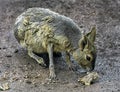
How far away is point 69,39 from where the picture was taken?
7898 millimetres

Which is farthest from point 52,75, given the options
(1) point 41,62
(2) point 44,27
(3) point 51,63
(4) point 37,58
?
(2) point 44,27

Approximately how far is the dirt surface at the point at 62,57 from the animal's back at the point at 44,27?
448 mm

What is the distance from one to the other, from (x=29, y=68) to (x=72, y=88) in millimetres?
1004

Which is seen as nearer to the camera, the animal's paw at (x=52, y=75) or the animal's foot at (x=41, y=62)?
the animal's paw at (x=52, y=75)

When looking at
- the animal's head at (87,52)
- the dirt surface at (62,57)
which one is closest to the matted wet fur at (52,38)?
the animal's head at (87,52)

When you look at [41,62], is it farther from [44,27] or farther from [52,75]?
[44,27]

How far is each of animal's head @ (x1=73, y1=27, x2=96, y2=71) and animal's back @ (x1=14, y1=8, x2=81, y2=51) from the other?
0.57 ft

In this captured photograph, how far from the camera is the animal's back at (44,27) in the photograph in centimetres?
793

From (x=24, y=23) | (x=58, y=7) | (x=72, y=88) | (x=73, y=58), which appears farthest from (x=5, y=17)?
(x=72, y=88)

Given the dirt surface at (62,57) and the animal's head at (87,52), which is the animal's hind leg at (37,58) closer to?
the dirt surface at (62,57)

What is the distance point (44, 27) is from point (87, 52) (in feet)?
3.03

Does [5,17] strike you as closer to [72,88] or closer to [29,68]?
[29,68]

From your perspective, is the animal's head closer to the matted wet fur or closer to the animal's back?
the matted wet fur

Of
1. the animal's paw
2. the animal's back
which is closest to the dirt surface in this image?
the animal's paw
